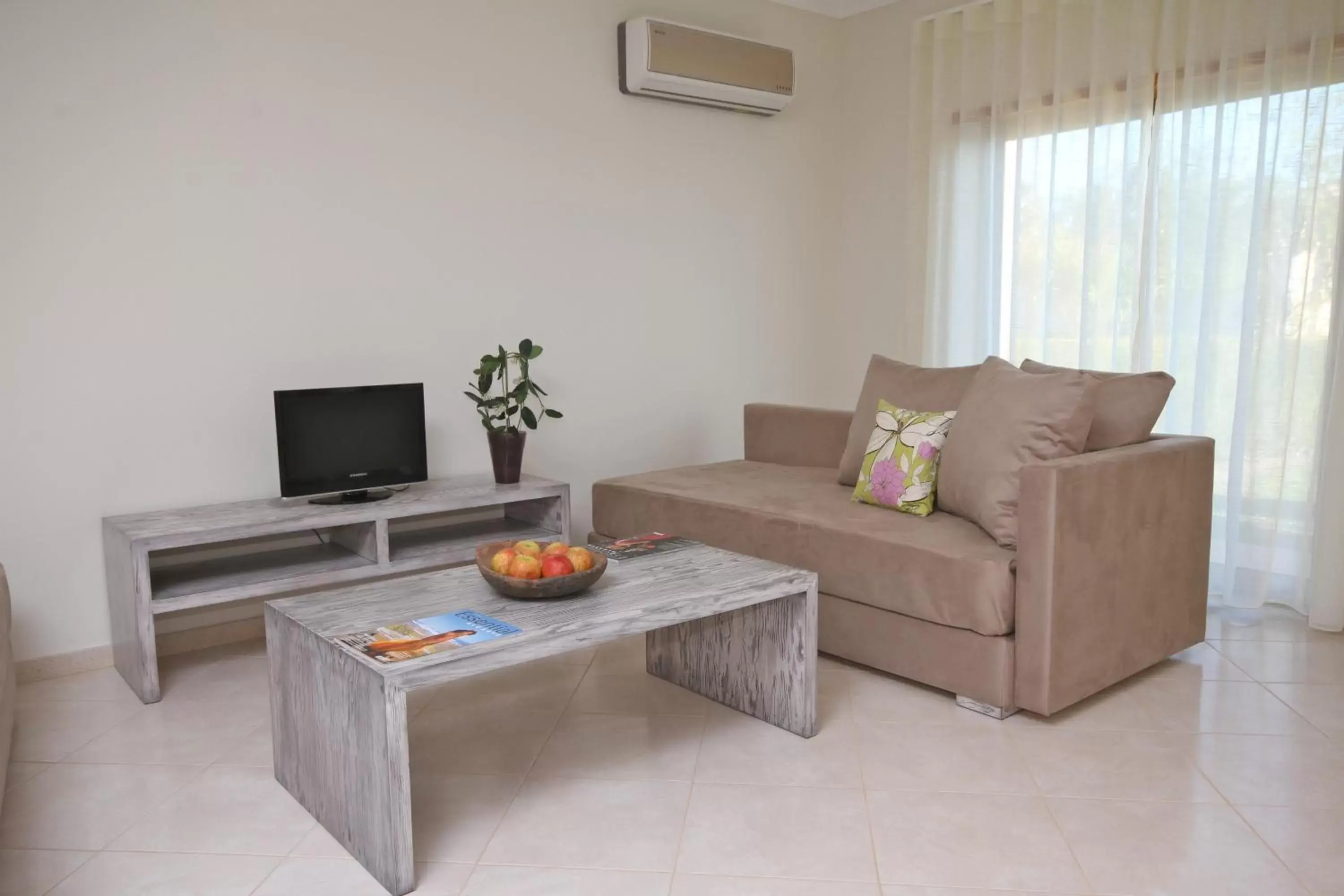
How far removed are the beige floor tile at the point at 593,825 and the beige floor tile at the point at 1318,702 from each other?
171 cm

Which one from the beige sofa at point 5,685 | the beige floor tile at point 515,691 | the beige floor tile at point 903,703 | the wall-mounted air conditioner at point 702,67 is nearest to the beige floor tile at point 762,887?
the beige floor tile at point 903,703

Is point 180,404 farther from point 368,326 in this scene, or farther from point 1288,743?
point 1288,743

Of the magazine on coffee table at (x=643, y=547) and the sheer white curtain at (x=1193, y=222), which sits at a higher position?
the sheer white curtain at (x=1193, y=222)

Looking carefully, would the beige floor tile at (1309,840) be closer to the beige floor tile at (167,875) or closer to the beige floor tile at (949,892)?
the beige floor tile at (949,892)

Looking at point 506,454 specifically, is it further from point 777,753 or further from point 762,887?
point 762,887

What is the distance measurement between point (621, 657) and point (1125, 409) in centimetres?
171

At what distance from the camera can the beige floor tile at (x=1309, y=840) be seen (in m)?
1.93

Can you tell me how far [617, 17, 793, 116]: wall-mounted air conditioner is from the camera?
416 cm

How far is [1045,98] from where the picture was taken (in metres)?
4.20

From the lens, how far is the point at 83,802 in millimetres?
2295

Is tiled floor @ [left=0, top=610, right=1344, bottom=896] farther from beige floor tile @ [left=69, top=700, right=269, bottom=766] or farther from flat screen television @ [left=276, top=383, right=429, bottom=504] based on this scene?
flat screen television @ [left=276, top=383, right=429, bottom=504]

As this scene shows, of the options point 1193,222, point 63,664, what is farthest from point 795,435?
point 63,664

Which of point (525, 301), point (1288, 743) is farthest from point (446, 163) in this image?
point (1288, 743)

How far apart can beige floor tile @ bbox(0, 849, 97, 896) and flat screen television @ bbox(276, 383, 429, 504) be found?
1364mm
